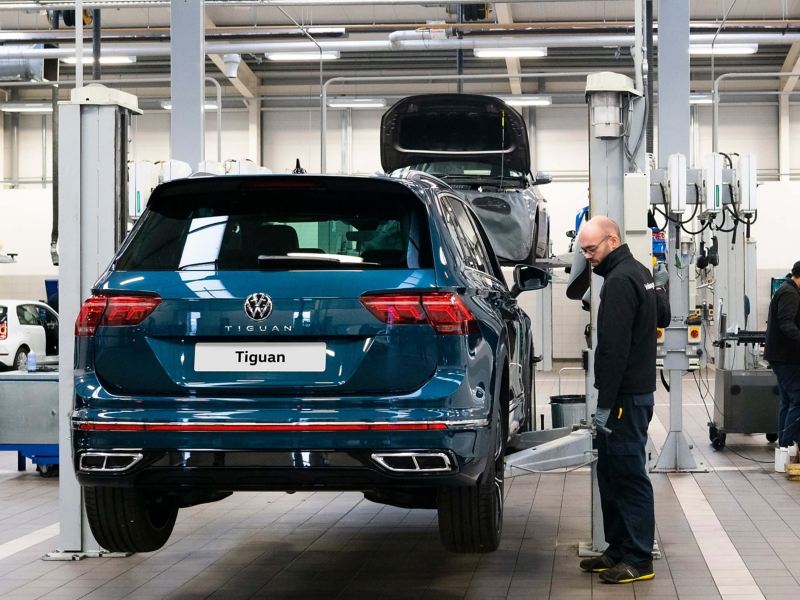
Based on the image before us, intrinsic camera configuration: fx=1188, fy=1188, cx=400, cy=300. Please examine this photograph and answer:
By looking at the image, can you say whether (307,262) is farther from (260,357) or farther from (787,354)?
(787,354)

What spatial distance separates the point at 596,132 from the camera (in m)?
6.21

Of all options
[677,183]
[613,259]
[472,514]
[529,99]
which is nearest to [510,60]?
[529,99]

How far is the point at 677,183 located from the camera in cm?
839

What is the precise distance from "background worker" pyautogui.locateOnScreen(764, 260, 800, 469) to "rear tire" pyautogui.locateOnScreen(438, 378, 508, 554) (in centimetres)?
582

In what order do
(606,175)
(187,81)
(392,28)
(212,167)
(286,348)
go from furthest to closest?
1. (392,28)
2. (187,81)
3. (212,167)
4. (606,175)
5. (286,348)

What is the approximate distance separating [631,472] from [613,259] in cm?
104

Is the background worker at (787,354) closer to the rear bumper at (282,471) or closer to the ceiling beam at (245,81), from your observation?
the rear bumper at (282,471)

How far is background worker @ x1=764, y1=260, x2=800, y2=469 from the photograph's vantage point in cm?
984

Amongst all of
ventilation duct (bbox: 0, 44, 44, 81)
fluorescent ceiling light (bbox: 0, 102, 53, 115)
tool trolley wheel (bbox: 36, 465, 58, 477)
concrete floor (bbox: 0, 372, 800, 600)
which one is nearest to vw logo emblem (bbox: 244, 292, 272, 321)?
concrete floor (bbox: 0, 372, 800, 600)

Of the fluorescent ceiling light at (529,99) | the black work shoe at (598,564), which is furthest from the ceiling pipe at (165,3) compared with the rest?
the fluorescent ceiling light at (529,99)

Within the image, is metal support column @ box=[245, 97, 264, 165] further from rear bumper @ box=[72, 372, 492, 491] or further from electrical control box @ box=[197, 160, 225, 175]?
rear bumper @ box=[72, 372, 492, 491]

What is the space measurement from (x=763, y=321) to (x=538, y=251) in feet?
49.4

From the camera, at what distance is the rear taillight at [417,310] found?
162 inches

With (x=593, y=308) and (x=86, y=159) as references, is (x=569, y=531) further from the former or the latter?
(x=86, y=159)
